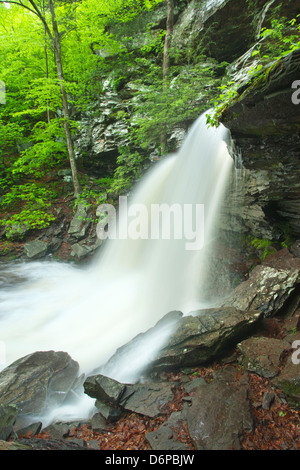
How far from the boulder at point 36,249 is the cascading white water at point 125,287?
1.12 feet

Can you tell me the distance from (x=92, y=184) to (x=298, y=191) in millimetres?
9704

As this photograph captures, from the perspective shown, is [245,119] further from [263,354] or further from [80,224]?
[80,224]

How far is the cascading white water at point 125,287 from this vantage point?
16.3ft

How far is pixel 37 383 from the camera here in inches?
143

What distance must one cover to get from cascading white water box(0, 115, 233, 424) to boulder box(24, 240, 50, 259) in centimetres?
34

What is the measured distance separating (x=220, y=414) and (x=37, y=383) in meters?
2.82

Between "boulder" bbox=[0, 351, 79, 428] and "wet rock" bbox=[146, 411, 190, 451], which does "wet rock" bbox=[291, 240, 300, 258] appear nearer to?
"wet rock" bbox=[146, 411, 190, 451]

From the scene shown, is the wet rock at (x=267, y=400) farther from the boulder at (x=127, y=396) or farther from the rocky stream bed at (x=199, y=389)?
the boulder at (x=127, y=396)

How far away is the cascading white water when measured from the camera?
4973 mm

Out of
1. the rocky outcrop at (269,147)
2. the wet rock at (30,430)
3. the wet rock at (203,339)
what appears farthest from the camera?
the wet rock at (203,339)

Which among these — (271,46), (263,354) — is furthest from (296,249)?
(271,46)

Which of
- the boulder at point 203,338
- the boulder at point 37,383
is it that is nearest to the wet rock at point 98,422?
the boulder at point 37,383

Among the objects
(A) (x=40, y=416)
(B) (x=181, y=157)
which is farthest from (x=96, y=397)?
(B) (x=181, y=157)
